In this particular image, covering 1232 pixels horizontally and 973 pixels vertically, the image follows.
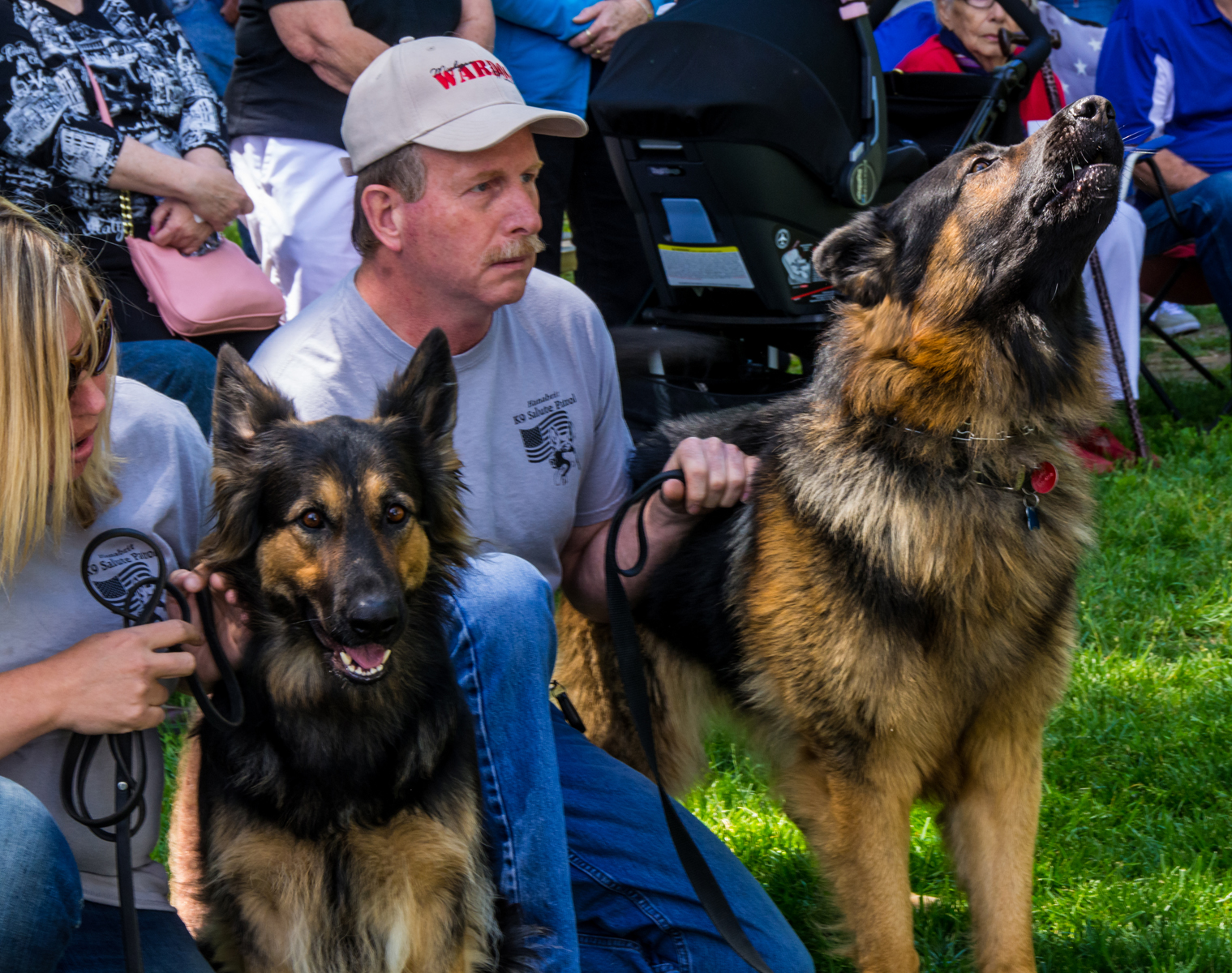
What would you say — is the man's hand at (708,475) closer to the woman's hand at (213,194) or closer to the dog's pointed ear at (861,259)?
the dog's pointed ear at (861,259)

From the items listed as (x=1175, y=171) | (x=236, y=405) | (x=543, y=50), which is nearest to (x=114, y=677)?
(x=236, y=405)

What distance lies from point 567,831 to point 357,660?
78 cm

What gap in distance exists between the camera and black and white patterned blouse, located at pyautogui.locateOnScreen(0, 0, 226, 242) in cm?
307

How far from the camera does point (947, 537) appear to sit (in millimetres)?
2361

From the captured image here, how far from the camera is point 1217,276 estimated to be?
5586 mm

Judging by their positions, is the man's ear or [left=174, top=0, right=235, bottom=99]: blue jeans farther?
[left=174, top=0, right=235, bottom=99]: blue jeans

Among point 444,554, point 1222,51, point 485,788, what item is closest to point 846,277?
point 444,554

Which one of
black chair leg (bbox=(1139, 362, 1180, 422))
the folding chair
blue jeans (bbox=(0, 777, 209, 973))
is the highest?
blue jeans (bbox=(0, 777, 209, 973))

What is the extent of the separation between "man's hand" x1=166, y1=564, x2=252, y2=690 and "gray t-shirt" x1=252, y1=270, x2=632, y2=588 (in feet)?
1.73

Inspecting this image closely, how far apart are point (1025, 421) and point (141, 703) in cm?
171

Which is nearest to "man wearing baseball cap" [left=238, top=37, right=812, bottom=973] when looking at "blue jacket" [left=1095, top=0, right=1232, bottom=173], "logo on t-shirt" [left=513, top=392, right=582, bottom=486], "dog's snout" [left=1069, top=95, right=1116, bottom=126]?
"logo on t-shirt" [left=513, top=392, right=582, bottom=486]

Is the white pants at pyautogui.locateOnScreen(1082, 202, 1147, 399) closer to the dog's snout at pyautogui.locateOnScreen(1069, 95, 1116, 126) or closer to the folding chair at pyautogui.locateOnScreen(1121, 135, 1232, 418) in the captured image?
the folding chair at pyautogui.locateOnScreen(1121, 135, 1232, 418)

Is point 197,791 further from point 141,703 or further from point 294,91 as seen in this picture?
point 294,91

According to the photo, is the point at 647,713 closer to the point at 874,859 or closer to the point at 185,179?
the point at 874,859
